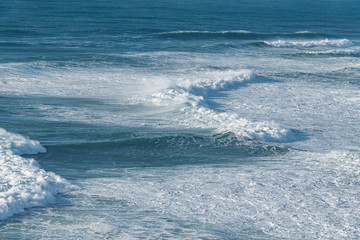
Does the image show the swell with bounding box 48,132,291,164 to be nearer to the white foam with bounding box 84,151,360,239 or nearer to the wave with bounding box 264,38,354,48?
the white foam with bounding box 84,151,360,239

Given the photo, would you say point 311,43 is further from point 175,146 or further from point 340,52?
point 175,146

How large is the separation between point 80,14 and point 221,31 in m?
14.3

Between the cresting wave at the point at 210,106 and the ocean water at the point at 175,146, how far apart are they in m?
0.05

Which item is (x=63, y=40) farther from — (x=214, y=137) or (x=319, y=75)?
(x=214, y=137)

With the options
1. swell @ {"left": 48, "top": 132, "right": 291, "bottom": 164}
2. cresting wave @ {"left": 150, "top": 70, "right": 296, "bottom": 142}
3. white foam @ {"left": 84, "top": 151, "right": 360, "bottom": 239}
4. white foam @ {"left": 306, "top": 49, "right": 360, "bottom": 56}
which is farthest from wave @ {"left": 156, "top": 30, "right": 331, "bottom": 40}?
white foam @ {"left": 84, "top": 151, "right": 360, "bottom": 239}

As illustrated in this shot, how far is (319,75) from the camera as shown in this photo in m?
21.4

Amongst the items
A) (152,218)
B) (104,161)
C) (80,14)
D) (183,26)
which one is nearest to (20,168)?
(104,161)

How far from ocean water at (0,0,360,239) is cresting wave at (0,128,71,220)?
0.03 m

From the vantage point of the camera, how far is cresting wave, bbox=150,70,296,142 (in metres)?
12.1

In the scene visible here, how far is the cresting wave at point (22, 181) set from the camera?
25.6 feet

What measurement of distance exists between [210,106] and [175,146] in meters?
4.50

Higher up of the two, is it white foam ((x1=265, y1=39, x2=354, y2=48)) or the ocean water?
the ocean water

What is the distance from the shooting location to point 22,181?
852cm

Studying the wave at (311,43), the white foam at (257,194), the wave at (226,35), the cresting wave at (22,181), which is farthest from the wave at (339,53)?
the cresting wave at (22,181)
